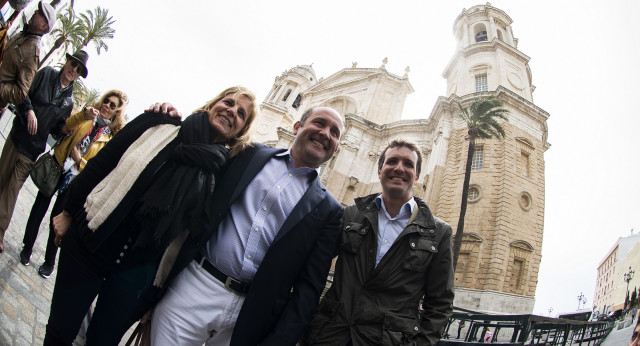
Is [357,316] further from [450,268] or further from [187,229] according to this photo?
[187,229]

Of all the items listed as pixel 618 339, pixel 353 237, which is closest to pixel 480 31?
pixel 618 339

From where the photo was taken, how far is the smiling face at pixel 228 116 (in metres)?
2.10

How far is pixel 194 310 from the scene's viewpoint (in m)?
1.71

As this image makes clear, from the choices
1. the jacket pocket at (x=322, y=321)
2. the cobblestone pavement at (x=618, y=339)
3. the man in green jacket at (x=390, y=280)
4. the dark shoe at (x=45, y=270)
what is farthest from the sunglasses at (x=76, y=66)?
the cobblestone pavement at (x=618, y=339)

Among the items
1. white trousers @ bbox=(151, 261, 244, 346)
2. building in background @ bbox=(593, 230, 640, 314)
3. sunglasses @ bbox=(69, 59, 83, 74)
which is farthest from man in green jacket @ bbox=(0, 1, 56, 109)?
building in background @ bbox=(593, 230, 640, 314)

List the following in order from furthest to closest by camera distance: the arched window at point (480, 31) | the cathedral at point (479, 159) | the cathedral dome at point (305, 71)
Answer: the cathedral dome at point (305, 71)
the arched window at point (480, 31)
the cathedral at point (479, 159)

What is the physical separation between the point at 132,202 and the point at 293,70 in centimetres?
4353

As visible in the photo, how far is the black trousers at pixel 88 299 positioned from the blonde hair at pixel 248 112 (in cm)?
111

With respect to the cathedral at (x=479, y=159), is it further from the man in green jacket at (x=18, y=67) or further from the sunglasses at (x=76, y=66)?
the man in green jacket at (x=18, y=67)

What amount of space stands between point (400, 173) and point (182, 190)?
1.80 m

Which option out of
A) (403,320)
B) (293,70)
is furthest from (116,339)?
(293,70)

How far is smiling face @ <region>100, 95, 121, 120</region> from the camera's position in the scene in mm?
3975

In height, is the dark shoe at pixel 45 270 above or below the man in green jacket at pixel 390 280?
below

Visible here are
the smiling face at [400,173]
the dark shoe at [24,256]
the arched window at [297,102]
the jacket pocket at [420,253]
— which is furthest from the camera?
the arched window at [297,102]
